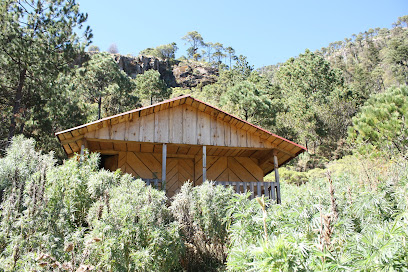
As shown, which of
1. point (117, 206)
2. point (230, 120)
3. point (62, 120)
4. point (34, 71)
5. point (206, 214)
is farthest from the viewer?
point (62, 120)

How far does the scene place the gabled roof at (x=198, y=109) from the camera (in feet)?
30.6

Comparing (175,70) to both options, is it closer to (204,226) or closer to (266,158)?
(266,158)

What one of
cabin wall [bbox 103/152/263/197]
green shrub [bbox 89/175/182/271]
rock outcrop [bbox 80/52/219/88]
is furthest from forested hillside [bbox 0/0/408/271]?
rock outcrop [bbox 80/52/219/88]

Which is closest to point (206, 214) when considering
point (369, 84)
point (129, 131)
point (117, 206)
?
point (117, 206)

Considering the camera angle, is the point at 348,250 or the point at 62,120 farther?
the point at 62,120

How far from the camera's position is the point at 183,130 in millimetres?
10367

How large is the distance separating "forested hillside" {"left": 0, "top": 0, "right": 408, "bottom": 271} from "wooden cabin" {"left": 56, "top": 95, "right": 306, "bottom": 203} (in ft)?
3.01

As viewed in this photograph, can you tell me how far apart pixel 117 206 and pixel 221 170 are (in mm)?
7238

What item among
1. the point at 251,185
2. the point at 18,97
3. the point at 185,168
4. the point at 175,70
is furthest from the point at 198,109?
the point at 175,70

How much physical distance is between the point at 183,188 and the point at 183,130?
292 centimetres

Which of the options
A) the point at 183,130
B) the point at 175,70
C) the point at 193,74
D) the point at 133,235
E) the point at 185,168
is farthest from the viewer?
the point at 175,70

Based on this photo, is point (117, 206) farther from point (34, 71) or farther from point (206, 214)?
point (34, 71)

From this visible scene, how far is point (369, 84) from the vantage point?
46.5 metres

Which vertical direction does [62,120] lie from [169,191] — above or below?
above
